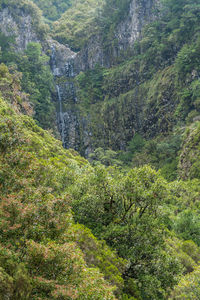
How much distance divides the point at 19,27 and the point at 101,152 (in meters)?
36.0

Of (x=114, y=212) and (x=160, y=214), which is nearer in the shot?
(x=160, y=214)

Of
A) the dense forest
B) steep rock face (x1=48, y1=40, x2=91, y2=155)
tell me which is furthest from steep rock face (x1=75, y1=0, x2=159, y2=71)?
steep rock face (x1=48, y1=40, x2=91, y2=155)

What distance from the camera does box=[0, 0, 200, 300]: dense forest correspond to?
6492 mm

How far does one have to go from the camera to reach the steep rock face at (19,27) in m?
52.0

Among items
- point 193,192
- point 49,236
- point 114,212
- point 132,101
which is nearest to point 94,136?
point 132,101

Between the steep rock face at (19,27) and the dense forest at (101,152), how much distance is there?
270mm

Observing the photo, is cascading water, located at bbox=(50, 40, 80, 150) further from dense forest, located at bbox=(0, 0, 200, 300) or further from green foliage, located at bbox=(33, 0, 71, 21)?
green foliage, located at bbox=(33, 0, 71, 21)

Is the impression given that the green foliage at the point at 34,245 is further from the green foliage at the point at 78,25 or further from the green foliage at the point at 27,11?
the green foliage at the point at 78,25

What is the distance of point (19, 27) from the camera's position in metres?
54.0

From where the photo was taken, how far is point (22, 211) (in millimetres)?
6410

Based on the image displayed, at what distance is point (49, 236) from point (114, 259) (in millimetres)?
5178

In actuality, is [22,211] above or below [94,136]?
above

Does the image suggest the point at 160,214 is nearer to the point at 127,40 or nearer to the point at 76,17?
the point at 127,40

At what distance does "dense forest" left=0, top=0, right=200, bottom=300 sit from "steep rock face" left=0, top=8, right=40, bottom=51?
270 millimetres
